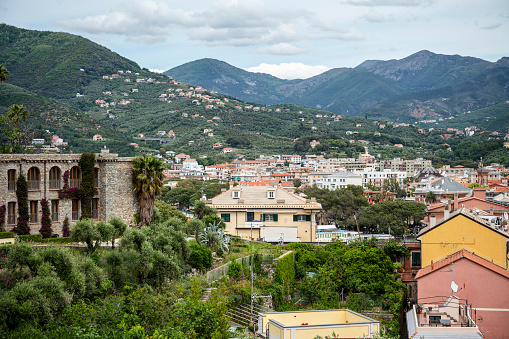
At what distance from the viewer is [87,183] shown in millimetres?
30984

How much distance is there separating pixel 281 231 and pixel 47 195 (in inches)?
626

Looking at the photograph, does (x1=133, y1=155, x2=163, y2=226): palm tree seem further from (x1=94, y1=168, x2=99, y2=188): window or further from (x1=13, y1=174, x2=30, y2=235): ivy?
(x1=13, y1=174, x2=30, y2=235): ivy

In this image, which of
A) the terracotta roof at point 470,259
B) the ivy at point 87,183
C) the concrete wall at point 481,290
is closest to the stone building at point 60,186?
the ivy at point 87,183

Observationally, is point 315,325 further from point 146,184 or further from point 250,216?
point 250,216

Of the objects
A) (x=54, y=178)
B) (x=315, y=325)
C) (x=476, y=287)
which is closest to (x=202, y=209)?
(x=54, y=178)

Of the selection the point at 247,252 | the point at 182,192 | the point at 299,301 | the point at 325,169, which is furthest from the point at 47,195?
the point at 325,169

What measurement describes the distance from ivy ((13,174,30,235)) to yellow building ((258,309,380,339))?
1168cm

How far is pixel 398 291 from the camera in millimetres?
31453

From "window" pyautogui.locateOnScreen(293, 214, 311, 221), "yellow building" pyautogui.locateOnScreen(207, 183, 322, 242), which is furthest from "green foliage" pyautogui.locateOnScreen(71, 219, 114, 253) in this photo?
"window" pyautogui.locateOnScreen(293, 214, 311, 221)

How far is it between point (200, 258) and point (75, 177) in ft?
25.6

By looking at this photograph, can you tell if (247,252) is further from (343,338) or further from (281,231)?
(343,338)

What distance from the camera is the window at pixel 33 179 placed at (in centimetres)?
2931

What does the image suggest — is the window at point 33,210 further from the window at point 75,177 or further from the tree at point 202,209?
the tree at point 202,209

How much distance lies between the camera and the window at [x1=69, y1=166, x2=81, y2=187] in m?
30.9
